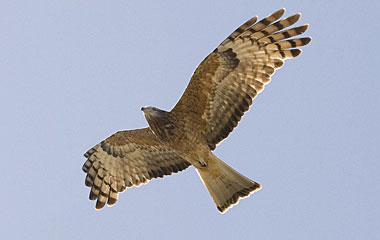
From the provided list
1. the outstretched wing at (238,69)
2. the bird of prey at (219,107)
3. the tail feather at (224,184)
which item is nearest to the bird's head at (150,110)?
the bird of prey at (219,107)

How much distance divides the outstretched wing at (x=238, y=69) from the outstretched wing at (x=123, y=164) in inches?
48.6

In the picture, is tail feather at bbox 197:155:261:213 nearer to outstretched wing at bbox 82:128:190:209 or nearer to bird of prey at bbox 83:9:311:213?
bird of prey at bbox 83:9:311:213

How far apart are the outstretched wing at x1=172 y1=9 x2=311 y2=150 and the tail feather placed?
2.17 ft

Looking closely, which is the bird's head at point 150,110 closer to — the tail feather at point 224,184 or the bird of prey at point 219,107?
the bird of prey at point 219,107

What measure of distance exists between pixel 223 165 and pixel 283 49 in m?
2.11

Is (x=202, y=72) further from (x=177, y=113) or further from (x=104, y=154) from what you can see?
(x=104, y=154)

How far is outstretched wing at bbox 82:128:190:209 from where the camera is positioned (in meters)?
12.1

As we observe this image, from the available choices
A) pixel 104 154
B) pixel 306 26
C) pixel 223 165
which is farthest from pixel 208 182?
pixel 306 26

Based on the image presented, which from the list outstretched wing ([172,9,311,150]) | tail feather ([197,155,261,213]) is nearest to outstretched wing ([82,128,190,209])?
tail feather ([197,155,261,213])

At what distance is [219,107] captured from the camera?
11.2m

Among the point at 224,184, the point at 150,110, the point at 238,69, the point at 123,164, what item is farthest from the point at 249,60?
the point at 123,164

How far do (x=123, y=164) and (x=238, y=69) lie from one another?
295 cm

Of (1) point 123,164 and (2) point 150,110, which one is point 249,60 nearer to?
(2) point 150,110

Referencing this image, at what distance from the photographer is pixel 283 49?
10633 mm
